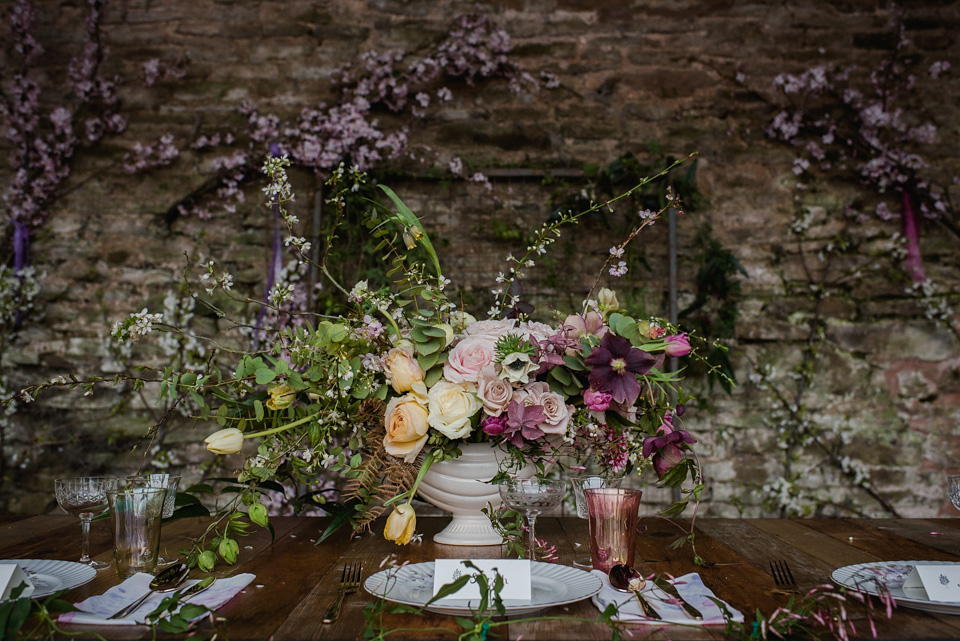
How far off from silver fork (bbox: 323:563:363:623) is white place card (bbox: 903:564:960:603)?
0.79 metres

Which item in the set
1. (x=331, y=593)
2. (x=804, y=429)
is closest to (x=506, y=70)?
(x=804, y=429)

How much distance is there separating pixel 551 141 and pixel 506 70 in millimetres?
363

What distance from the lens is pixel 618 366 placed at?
120 centimetres

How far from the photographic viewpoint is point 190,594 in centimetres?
99

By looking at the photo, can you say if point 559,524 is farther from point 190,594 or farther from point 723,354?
point 723,354

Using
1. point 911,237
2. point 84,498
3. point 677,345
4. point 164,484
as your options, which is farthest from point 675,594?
point 911,237

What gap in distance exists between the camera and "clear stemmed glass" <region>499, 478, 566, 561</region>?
1.11 m

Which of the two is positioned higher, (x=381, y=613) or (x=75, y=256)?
(x=75, y=256)

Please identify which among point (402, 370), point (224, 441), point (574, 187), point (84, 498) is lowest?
point (84, 498)

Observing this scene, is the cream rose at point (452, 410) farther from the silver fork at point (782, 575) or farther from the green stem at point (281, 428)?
the silver fork at point (782, 575)

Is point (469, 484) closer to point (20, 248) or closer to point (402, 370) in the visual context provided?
point (402, 370)

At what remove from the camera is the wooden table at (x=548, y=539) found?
0.89 meters

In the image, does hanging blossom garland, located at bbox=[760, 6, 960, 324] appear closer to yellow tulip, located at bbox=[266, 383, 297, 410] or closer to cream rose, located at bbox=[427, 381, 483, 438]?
cream rose, located at bbox=[427, 381, 483, 438]

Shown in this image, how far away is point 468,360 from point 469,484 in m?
0.24
